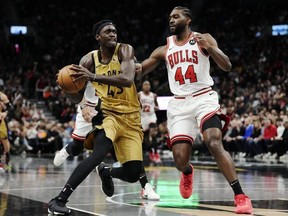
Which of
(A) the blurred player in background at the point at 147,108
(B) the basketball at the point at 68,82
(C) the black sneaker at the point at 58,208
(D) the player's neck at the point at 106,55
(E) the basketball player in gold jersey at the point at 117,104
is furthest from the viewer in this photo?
(A) the blurred player in background at the point at 147,108

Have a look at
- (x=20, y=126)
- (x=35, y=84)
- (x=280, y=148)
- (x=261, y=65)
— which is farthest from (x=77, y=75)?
(x=35, y=84)

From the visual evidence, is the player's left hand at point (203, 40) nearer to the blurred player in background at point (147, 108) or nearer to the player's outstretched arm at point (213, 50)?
the player's outstretched arm at point (213, 50)

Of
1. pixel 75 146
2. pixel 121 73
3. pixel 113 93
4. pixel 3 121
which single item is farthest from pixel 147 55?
pixel 121 73

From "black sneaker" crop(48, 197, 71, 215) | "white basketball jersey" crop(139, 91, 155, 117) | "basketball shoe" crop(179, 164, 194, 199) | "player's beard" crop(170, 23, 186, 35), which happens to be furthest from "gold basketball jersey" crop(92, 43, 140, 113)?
"white basketball jersey" crop(139, 91, 155, 117)

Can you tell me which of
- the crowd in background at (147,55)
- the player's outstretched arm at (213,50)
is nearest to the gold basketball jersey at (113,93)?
the player's outstretched arm at (213,50)

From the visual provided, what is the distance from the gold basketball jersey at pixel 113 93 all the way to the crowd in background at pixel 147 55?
13.0 meters

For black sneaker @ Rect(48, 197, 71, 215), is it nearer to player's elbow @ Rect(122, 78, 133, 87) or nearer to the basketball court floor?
the basketball court floor

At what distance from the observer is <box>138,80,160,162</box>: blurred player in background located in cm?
1725

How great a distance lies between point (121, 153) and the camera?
8.37 m

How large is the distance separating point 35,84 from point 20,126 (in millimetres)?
7136

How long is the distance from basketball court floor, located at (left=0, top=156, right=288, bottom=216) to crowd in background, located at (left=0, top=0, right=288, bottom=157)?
337 inches

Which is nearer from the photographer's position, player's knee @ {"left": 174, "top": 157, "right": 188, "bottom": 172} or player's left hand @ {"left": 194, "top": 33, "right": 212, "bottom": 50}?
player's left hand @ {"left": 194, "top": 33, "right": 212, "bottom": 50}

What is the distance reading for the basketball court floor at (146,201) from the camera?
26.5 feet

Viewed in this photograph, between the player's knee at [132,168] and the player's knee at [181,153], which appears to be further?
the player's knee at [181,153]
